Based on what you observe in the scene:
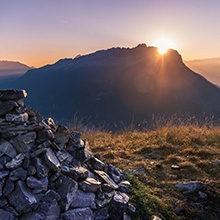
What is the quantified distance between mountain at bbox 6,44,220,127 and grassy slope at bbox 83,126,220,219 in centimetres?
9557

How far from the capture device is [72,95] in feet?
545

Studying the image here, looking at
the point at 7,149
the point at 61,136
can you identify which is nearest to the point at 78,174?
the point at 61,136

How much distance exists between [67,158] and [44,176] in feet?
2.93

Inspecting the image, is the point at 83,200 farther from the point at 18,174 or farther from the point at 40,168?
the point at 18,174

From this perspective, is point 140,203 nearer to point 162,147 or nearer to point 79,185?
point 79,185

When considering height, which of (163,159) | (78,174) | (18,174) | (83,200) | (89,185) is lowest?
(163,159)

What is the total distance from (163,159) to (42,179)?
522 centimetres

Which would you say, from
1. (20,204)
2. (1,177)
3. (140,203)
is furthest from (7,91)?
(140,203)

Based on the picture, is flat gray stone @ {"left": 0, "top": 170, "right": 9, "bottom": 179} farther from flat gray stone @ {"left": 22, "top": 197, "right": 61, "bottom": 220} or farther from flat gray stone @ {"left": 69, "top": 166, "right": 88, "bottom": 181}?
flat gray stone @ {"left": 69, "top": 166, "right": 88, "bottom": 181}

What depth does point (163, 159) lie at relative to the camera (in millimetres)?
9477

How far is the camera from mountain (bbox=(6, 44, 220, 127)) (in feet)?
409

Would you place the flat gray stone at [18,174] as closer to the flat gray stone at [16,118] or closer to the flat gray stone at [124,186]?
the flat gray stone at [16,118]

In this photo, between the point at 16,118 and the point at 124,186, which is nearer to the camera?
the point at 16,118

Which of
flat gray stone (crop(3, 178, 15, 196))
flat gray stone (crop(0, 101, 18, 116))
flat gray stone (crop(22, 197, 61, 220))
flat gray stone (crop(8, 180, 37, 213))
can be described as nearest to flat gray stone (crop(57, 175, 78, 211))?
flat gray stone (crop(22, 197, 61, 220))
